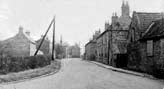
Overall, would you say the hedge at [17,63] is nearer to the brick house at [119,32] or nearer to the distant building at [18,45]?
the brick house at [119,32]

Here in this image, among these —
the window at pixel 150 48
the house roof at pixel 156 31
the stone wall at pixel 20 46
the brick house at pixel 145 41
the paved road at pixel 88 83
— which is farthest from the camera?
the stone wall at pixel 20 46

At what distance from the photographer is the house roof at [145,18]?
62.4 ft

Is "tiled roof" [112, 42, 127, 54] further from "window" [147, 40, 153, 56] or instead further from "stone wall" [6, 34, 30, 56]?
"stone wall" [6, 34, 30, 56]

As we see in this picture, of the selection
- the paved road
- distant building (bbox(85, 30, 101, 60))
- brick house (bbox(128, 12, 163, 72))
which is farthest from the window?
distant building (bbox(85, 30, 101, 60))

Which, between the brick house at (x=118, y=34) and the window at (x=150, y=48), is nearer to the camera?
the window at (x=150, y=48)

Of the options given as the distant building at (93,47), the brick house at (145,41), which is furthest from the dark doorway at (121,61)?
the distant building at (93,47)

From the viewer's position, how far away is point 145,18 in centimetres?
1981

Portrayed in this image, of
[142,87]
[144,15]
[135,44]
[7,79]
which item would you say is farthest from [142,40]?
[7,79]

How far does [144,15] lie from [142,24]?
1872 mm

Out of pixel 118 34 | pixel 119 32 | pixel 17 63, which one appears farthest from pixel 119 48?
pixel 17 63

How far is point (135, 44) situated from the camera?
758 inches

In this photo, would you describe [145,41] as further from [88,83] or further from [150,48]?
[88,83]

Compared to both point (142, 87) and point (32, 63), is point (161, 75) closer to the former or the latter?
point (142, 87)

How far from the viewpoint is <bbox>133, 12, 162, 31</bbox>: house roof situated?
1902 centimetres
